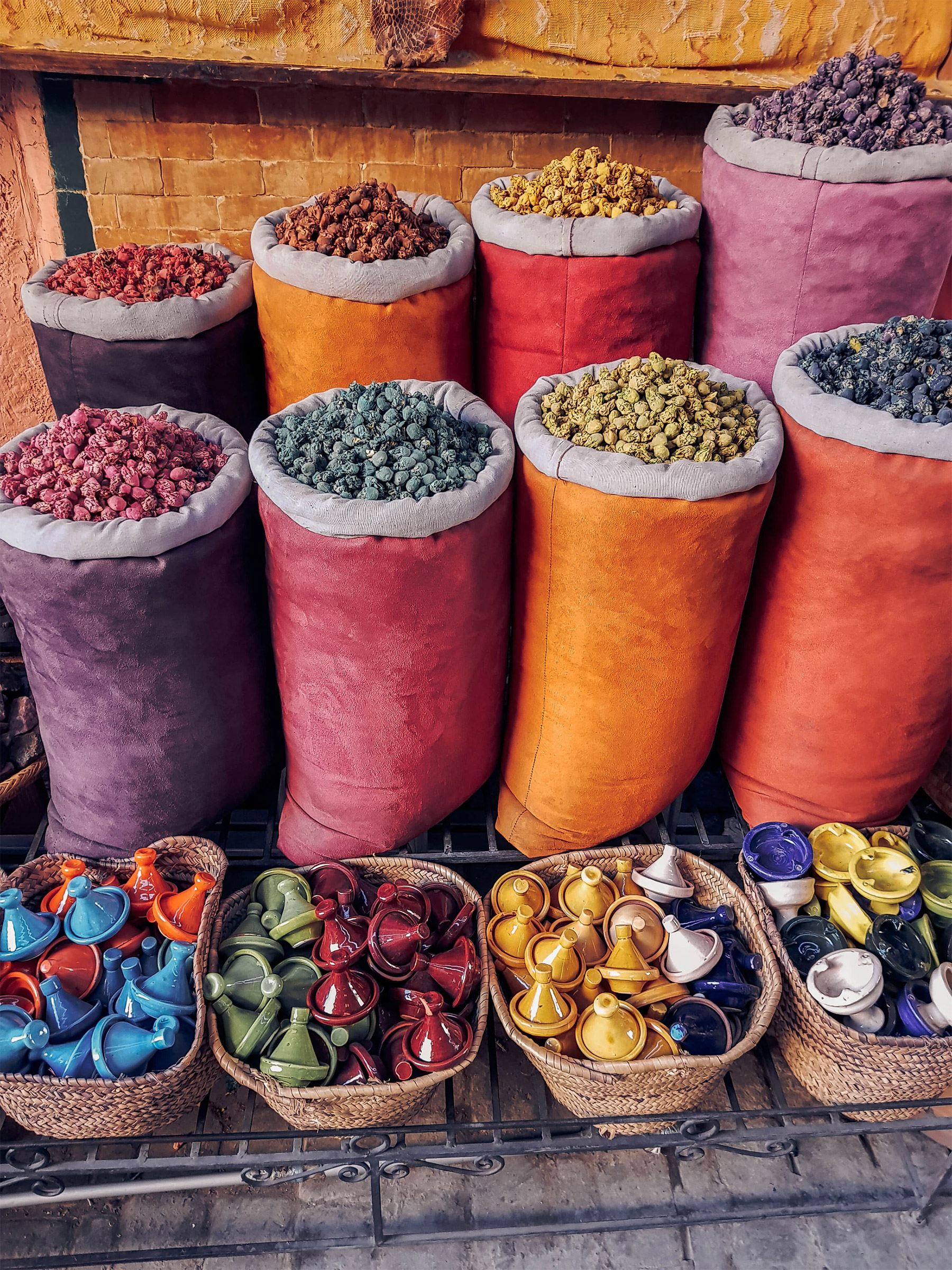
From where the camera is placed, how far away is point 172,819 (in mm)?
1600

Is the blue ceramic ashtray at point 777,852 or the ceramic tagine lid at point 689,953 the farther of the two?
the blue ceramic ashtray at point 777,852

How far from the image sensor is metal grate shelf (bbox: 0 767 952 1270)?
1.32m

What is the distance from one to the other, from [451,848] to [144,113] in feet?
6.23

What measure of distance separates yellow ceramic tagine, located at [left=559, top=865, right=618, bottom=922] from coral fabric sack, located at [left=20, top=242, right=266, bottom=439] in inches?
48.7

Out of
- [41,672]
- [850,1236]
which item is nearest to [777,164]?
[41,672]

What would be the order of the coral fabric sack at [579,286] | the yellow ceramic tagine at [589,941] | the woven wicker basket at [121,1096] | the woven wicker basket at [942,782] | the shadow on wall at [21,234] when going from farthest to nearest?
the shadow on wall at [21,234] < the woven wicker basket at [942,782] < the coral fabric sack at [579,286] < the yellow ceramic tagine at [589,941] < the woven wicker basket at [121,1096]

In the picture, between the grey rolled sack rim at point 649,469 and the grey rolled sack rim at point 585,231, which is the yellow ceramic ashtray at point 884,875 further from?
the grey rolled sack rim at point 585,231

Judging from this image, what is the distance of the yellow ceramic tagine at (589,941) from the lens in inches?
57.1

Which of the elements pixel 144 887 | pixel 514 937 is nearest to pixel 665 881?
pixel 514 937

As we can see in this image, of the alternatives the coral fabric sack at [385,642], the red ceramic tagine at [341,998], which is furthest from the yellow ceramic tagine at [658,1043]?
the coral fabric sack at [385,642]

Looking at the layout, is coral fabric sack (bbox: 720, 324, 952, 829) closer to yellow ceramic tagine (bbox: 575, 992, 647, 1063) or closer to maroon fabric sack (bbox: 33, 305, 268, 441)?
yellow ceramic tagine (bbox: 575, 992, 647, 1063)

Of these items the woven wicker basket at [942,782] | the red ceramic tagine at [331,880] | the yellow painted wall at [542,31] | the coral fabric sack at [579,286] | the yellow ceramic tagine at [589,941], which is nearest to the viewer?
the yellow ceramic tagine at [589,941]

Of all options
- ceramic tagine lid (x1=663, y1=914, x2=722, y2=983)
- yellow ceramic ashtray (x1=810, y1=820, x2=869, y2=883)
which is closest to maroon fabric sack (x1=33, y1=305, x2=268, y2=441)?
ceramic tagine lid (x1=663, y1=914, x2=722, y2=983)

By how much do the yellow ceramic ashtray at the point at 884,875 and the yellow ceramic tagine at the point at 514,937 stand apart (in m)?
0.59
